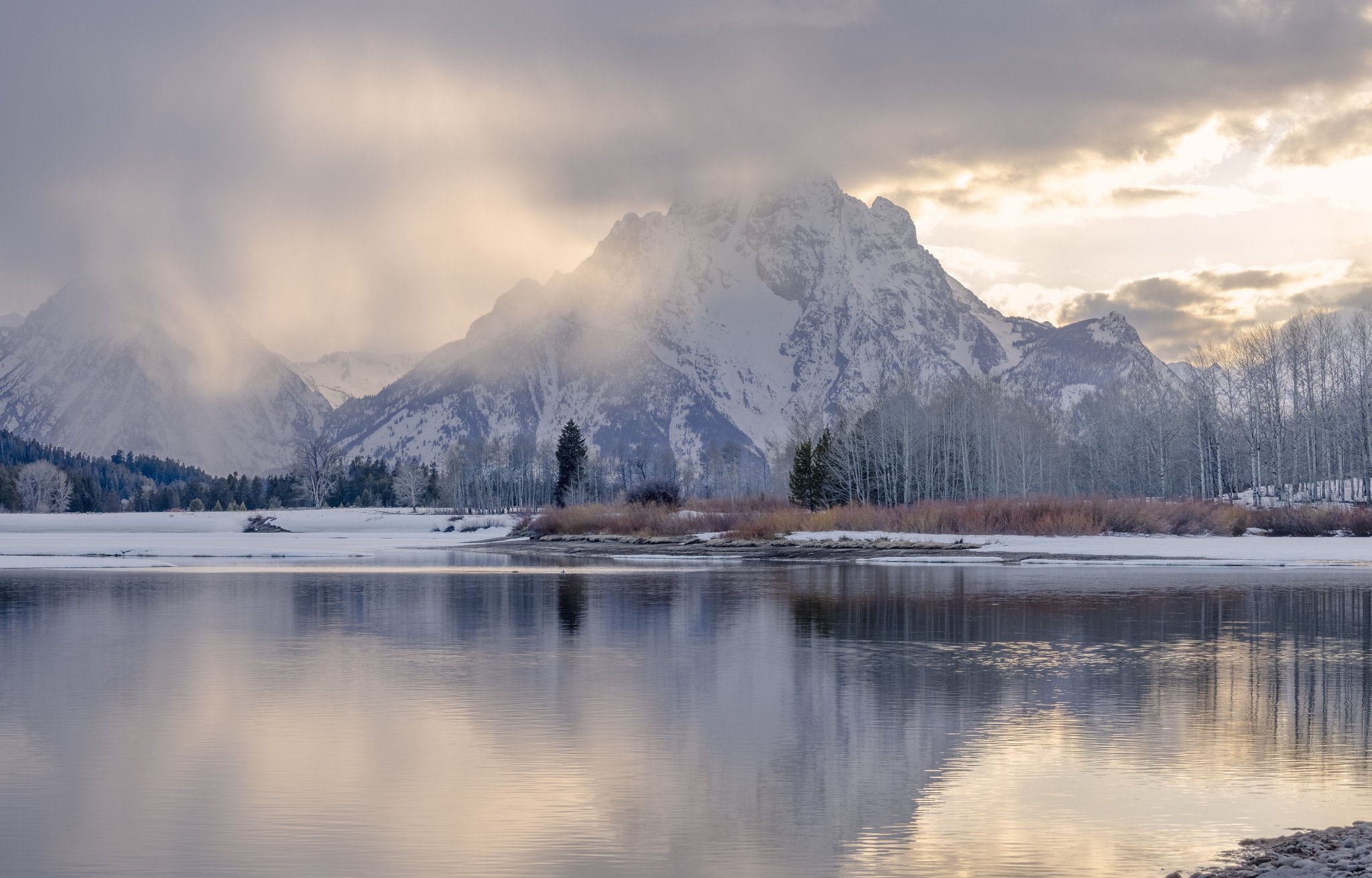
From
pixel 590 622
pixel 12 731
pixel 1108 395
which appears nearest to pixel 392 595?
pixel 590 622

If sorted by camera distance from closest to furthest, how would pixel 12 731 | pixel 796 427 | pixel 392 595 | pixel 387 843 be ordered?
pixel 387 843
pixel 12 731
pixel 392 595
pixel 796 427

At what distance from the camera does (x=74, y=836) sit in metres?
12.2

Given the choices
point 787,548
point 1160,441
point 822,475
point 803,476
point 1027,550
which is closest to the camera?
point 1027,550

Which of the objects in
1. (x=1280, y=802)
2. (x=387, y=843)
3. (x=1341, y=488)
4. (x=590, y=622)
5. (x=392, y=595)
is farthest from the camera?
(x=1341, y=488)

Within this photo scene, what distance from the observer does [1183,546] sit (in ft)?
197

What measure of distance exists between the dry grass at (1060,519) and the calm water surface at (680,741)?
3519 centimetres

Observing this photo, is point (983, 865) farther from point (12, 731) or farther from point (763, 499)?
point (763, 499)

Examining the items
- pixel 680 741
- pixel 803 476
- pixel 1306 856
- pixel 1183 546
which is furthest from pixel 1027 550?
pixel 803 476

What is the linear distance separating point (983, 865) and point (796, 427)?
151 m

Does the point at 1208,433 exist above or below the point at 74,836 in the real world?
above

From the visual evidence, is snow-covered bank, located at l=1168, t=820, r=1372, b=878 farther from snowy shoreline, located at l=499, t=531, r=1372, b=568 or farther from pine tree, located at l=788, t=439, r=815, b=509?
pine tree, located at l=788, t=439, r=815, b=509

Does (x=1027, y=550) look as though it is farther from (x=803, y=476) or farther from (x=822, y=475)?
(x=803, y=476)

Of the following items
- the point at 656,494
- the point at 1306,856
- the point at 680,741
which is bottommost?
the point at 680,741

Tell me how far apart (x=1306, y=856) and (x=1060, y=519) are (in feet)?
196
